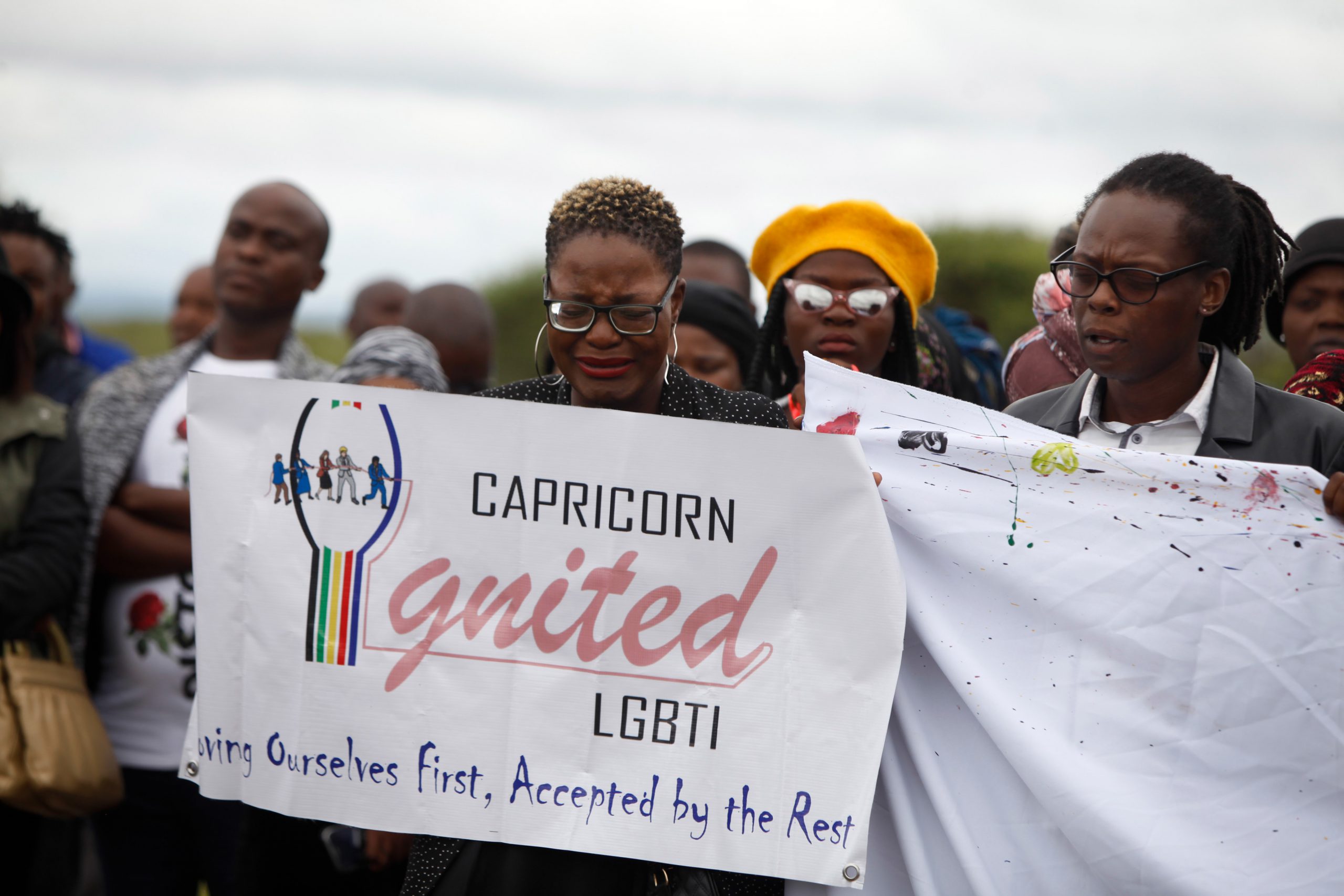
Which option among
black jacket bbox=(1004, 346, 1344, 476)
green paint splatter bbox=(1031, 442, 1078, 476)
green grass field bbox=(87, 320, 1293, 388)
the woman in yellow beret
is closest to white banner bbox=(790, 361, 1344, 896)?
green paint splatter bbox=(1031, 442, 1078, 476)

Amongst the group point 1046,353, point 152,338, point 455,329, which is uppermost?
point 1046,353

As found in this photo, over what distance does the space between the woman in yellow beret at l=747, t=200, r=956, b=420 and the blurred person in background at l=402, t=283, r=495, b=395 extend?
190 centimetres

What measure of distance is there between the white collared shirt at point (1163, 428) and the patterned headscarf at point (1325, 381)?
347mm

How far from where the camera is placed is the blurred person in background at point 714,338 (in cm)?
392

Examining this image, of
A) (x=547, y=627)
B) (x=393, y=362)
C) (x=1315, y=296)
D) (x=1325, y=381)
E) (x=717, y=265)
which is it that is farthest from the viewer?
(x=717, y=265)

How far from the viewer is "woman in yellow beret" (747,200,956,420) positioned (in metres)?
3.38

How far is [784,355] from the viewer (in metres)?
3.65

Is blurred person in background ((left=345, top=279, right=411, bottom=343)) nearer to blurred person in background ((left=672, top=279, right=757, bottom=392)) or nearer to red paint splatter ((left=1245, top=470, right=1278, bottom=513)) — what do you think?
blurred person in background ((left=672, top=279, right=757, bottom=392))

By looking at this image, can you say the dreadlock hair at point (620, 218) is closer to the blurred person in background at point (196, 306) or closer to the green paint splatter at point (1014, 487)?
the green paint splatter at point (1014, 487)

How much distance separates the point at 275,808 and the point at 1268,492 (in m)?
2.03

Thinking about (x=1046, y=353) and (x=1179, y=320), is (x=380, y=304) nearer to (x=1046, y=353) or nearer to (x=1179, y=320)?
(x=1046, y=353)

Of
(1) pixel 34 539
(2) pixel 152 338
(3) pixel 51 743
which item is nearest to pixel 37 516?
(1) pixel 34 539

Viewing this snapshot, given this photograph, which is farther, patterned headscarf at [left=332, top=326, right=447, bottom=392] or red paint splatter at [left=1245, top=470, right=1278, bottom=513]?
patterned headscarf at [left=332, top=326, right=447, bottom=392]

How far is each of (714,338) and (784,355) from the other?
369 mm
